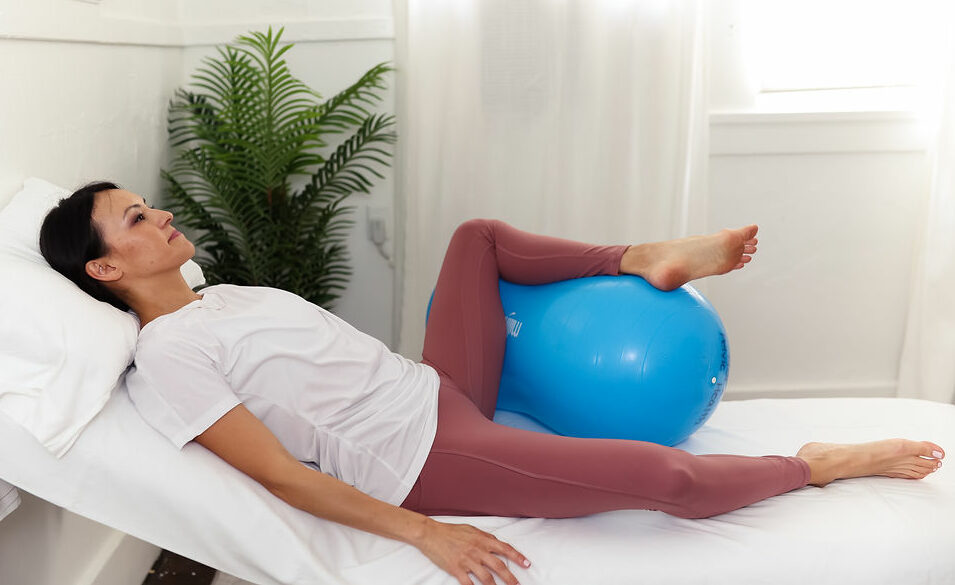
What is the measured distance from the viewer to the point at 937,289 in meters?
2.53

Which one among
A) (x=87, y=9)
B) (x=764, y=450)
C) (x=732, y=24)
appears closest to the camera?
(x=764, y=450)

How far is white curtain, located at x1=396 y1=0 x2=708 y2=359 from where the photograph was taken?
7.86 feet

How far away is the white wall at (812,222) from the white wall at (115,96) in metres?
1.10

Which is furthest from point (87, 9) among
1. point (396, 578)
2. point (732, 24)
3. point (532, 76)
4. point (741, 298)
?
point (741, 298)

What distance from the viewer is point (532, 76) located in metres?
2.43

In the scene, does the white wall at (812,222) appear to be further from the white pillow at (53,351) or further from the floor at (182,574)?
the white pillow at (53,351)

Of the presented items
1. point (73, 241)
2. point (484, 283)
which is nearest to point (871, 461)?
point (484, 283)

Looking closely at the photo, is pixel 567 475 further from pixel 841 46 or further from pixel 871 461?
pixel 841 46

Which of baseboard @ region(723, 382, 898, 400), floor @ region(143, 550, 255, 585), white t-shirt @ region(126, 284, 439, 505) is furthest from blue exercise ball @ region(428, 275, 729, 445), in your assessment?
baseboard @ region(723, 382, 898, 400)

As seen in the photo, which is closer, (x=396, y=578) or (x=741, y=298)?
(x=396, y=578)

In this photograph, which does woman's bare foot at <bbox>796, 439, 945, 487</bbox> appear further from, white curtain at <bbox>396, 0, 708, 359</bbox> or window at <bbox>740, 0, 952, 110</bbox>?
window at <bbox>740, 0, 952, 110</bbox>

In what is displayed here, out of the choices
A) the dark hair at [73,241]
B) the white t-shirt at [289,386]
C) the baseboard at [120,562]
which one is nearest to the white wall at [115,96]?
the baseboard at [120,562]

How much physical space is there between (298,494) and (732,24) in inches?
79.1

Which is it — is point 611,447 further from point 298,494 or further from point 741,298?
point 741,298
